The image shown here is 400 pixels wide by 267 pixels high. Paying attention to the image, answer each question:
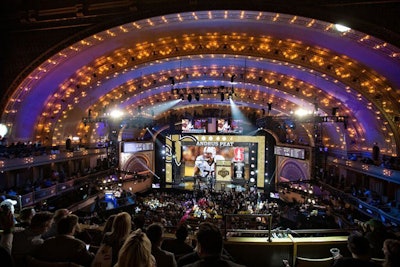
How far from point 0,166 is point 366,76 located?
18395mm

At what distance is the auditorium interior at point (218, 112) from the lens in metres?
9.32

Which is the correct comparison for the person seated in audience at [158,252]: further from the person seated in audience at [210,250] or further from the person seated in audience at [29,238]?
the person seated in audience at [29,238]

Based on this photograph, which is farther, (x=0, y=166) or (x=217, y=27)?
(x=0, y=166)

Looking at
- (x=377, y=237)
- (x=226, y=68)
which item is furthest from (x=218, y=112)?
(x=377, y=237)

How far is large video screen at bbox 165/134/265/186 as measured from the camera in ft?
94.7

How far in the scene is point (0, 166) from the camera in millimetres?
13156

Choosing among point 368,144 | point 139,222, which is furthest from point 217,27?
point 368,144

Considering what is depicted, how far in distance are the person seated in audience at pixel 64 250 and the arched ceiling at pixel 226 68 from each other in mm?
8056

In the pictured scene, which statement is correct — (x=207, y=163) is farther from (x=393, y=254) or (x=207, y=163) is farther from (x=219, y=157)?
(x=393, y=254)

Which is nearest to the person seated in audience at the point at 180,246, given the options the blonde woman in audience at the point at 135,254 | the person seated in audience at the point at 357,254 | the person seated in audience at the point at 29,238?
the blonde woman in audience at the point at 135,254

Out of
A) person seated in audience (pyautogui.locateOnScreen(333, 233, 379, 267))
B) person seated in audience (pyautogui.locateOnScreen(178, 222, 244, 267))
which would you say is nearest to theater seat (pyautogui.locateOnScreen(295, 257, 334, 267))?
person seated in audience (pyautogui.locateOnScreen(333, 233, 379, 267))

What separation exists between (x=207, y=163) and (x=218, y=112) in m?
6.00

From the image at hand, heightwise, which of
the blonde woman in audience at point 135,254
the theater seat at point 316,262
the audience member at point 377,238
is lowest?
the theater seat at point 316,262

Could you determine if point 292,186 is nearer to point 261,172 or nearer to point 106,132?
point 261,172
